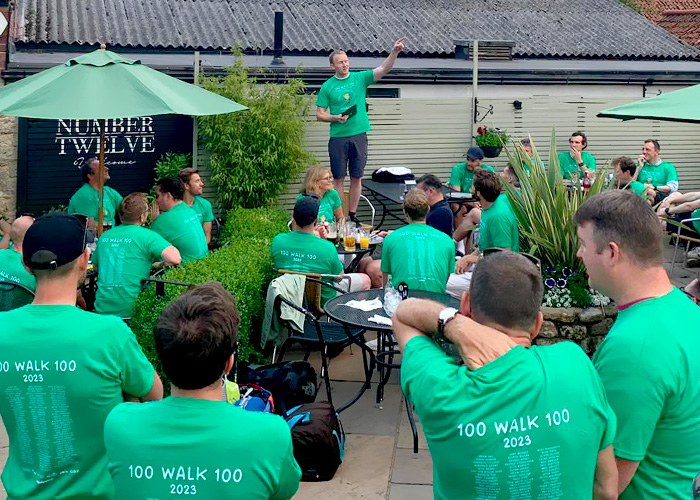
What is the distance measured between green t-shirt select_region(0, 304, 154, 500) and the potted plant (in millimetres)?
9438

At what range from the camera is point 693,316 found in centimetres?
260

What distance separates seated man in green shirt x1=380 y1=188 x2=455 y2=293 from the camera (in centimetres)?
619

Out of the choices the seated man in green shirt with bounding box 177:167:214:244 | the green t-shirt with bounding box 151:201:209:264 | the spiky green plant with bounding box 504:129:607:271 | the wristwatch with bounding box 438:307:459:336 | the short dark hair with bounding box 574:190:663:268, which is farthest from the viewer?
the seated man in green shirt with bounding box 177:167:214:244

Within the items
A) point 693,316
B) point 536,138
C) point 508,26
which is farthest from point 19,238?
point 508,26

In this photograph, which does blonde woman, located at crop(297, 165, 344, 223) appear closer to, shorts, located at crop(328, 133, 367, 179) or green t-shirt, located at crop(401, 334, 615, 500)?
shorts, located at crop(328, 133, 367, 179)

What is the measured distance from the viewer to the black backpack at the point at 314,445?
194 inches

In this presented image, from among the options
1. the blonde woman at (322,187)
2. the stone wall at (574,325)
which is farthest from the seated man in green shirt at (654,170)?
the stone wall at (574,325)

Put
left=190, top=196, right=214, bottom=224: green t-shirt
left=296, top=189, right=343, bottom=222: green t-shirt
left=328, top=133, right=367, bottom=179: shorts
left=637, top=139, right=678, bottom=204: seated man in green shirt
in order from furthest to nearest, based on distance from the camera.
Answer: left=637, top=139, right=678, bottom=204: seated man in green shirt → left=328, top=133, right=367, bottom=179: shorts → left=190, top=196, right=214, bottom=224: green t-shirt → left=296, top=189, right=343, bottom=222: green t-shirt

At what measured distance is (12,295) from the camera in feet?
19.5

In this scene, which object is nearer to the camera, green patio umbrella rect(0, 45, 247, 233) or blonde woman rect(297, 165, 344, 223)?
green patio umbrella rect(0, 45, 247, 233)

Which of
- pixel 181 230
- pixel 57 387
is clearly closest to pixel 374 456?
pixel 57 387

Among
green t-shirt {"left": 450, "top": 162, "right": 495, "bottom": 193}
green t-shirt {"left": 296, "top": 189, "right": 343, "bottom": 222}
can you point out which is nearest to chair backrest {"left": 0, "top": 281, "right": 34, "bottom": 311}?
green t-shirt {"left": 296, "top": 189, "right": 343, "bottom": 222}

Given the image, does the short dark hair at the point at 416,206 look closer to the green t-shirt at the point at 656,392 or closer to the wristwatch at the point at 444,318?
the green t-shirt at the point at 656,392

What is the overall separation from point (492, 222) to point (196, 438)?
5018 millimetres
